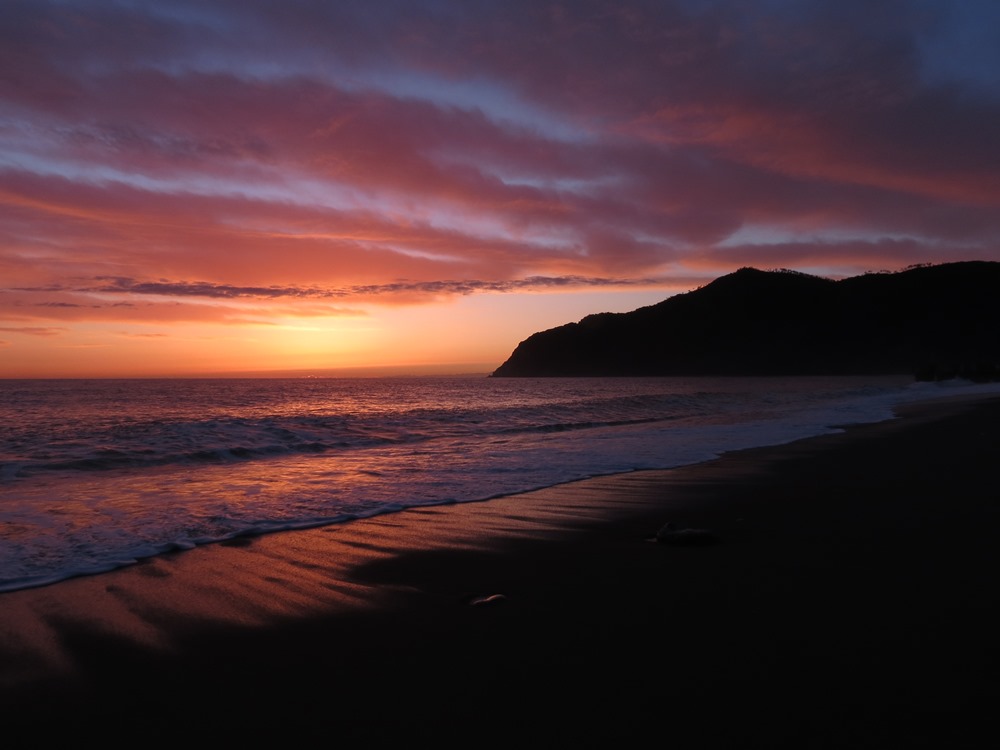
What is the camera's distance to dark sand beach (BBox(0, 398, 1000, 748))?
285 centimetres

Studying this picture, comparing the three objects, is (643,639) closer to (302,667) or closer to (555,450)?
(302,667)

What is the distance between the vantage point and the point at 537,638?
382 centimetres

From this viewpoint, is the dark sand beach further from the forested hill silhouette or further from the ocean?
the forested hill silhouette

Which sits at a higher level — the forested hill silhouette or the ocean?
the forested hill silhouette

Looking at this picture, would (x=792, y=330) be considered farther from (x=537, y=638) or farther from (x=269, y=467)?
(x=537, y=638)

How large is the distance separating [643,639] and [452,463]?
9745mm

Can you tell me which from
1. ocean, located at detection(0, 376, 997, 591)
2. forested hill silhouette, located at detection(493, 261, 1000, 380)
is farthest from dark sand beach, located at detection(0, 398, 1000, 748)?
forested hill silhouette, located at detection(493, 261, 1000, 380)

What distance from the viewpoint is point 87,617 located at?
447 centimetres

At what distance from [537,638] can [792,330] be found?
145 m

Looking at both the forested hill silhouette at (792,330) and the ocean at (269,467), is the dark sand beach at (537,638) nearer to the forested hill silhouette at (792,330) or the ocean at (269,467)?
the ocean at (269,467)

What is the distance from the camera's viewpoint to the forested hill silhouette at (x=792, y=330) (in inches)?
4473

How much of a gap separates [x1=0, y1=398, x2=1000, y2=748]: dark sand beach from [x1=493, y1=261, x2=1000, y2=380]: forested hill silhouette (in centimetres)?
11630

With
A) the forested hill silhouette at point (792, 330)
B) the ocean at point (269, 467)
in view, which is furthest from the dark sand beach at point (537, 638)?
the forested hill silhouette at point (792, 330)

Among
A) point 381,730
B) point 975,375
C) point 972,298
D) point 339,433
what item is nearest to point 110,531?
point 381,730
